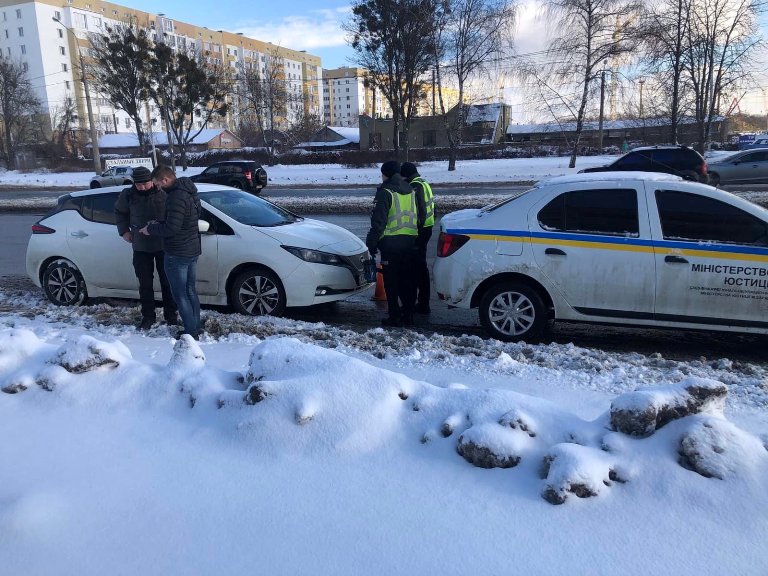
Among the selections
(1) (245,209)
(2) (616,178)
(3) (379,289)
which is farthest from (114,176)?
(2) (616,178)

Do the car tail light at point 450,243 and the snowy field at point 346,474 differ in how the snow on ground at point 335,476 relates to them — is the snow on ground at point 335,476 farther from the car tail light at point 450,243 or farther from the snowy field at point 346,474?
the car tail light at point 450,243

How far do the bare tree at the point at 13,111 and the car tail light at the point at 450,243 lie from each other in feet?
219

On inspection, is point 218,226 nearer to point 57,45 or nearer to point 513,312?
point 513,312

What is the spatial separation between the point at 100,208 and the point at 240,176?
22066 millimetres

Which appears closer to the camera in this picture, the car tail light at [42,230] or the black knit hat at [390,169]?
the black knit hat at [390,169]

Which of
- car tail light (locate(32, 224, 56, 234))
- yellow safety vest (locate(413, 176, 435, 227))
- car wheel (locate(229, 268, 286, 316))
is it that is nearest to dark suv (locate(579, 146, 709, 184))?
yellow safety vest (locate(413, 176, 435, 227))

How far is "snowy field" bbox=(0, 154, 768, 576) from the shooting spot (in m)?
2.49

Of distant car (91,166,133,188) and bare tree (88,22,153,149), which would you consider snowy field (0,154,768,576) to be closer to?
distant car (91,166,133,188)

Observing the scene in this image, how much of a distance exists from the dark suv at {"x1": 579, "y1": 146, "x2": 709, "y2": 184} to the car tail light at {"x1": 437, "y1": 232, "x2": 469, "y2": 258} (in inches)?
493

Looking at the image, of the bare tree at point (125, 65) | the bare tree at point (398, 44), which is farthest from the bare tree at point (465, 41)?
the bare tree at point (125, 65)

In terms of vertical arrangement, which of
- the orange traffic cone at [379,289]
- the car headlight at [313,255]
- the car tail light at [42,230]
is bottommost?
the orange traffic cone at [379,289]

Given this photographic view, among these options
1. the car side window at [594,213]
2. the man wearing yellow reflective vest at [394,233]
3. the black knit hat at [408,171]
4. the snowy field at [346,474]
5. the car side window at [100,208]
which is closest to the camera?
the snowy field at [346,474]

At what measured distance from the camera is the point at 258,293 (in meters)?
7.00

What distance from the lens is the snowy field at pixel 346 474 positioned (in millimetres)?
2486
